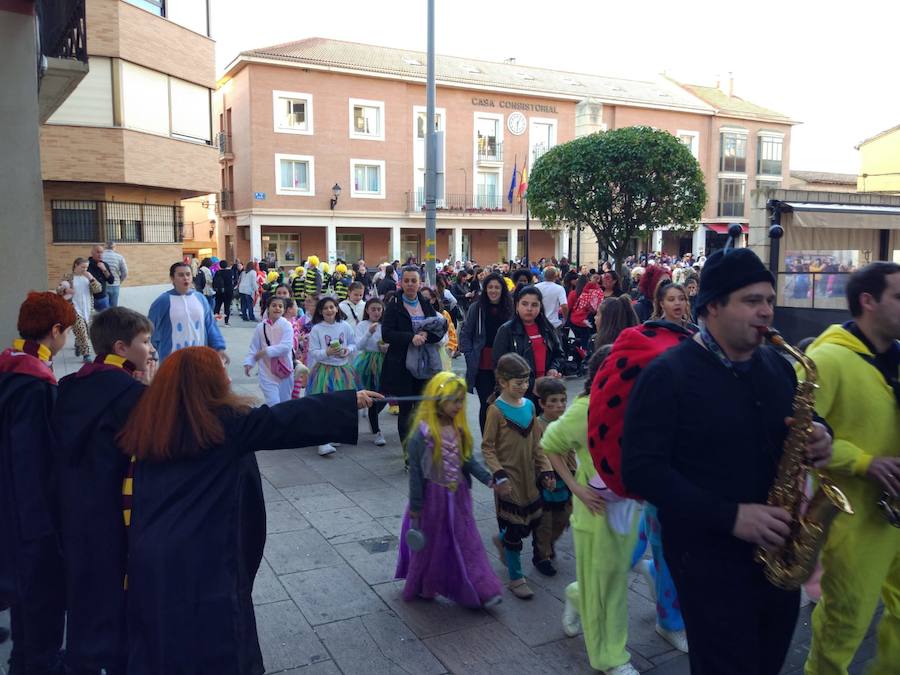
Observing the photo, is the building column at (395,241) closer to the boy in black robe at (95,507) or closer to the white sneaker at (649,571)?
the white sneaker at (649,571)

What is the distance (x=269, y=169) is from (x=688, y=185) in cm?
1984

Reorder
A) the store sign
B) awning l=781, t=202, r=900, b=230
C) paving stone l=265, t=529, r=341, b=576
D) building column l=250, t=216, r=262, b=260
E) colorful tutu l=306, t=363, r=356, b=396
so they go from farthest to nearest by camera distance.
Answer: the store sign → building column l=250, t=216, r=262, b=260 → awning l=781, t=202, r=900, b=230 → colorful tutu l=306, t=363, r=356, b=396 → paving stone l=265, t=529, r=341, b=576

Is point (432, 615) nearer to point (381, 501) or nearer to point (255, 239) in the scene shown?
point (381, 501)

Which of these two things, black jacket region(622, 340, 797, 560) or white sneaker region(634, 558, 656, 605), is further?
white sneaker region(634, 558, 656, 605)

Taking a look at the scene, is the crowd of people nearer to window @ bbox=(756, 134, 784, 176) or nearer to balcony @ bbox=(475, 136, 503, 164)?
balcony @ bbox=(475, 136, 503, 164)

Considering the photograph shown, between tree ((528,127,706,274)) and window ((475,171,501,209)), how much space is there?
1731 cm

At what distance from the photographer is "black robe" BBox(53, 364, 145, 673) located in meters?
2.89

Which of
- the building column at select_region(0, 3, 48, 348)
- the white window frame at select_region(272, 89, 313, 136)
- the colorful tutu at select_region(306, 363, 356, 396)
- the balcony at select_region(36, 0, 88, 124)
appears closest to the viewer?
the building column at select_region(0, 3, 48, 348)

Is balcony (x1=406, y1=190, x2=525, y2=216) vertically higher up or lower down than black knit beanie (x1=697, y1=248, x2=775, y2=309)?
higher up

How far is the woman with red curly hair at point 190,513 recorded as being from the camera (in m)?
2.62

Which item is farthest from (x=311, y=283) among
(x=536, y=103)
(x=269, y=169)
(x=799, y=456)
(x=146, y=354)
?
(x=536, y=103)

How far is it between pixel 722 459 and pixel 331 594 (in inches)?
110

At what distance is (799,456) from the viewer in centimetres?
237

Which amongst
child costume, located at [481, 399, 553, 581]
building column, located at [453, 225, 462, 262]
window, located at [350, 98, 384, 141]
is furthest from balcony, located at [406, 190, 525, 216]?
child costume, located at [481, 399, 553, 581]
